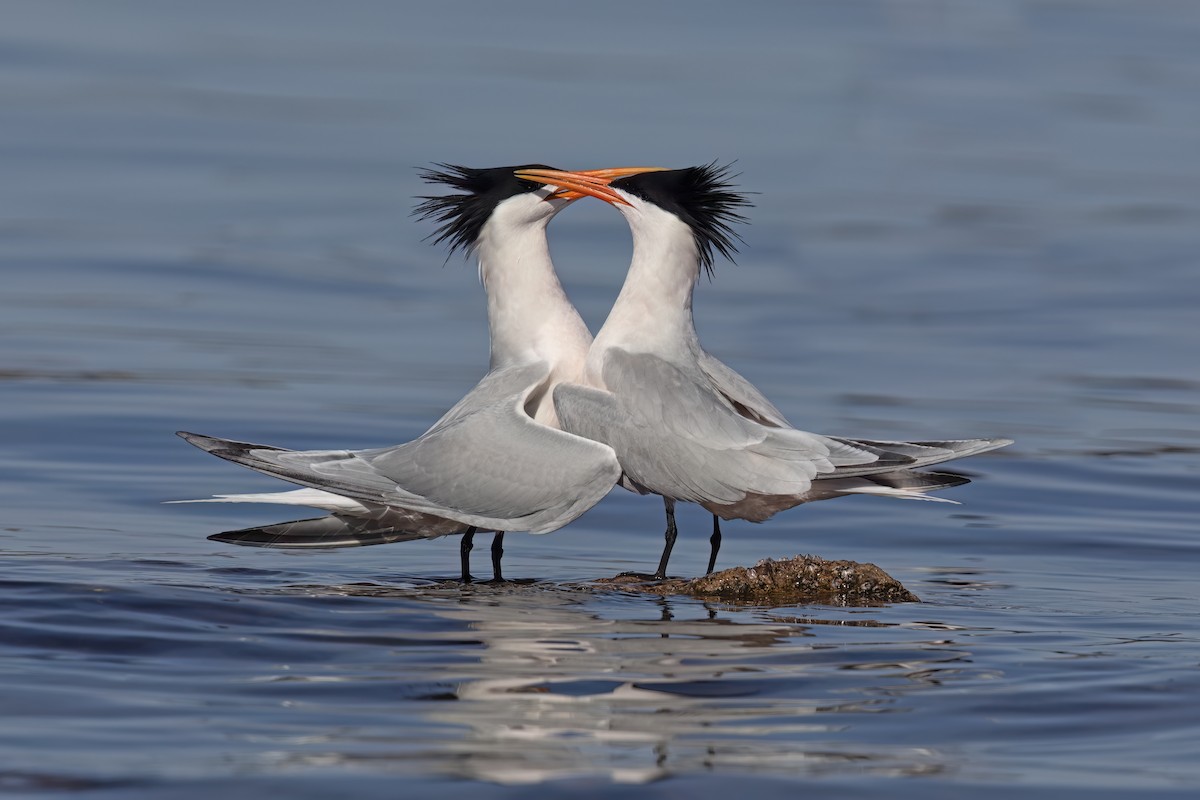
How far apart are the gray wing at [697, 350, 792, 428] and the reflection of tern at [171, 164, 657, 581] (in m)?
0.66

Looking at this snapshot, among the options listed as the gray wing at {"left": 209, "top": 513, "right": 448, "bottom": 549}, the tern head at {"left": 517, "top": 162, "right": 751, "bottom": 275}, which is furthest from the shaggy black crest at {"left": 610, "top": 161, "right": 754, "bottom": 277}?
the gray wing at {"left": 209, "top": 513, "right": 448, "bottom": 549}

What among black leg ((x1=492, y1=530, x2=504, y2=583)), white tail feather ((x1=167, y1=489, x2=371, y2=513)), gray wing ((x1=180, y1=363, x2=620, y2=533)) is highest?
gray wing ((x1=180, y1=363, x2=620, y2=533))

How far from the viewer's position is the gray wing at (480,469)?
9.36 metres

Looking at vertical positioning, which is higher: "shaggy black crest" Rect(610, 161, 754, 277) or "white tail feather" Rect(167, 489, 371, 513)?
"shaggy black crest" Rect(610, 161, 754, 277)

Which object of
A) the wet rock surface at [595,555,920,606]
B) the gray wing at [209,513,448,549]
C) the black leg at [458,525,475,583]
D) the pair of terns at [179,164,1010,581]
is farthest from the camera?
the gray wing at [209,513,448,549]

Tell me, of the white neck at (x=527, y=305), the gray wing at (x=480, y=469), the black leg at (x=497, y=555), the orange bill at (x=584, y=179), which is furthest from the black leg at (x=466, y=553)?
the orange bill at (x=584, y=179)

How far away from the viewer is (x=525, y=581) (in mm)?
9914

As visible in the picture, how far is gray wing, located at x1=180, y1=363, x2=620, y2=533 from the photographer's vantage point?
9359mm

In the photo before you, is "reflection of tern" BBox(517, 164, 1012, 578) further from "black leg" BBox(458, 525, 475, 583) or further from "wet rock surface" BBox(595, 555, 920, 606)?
"black leg" BBox(458, 525, 475, 583)

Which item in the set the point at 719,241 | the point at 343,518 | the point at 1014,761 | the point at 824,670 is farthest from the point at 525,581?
the point at 1014,761

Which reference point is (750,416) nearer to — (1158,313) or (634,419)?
(634,419)

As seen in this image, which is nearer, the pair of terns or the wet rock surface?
the wet rock surface

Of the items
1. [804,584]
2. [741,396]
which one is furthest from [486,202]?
[804,584]

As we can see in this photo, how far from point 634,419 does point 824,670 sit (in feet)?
6.83
